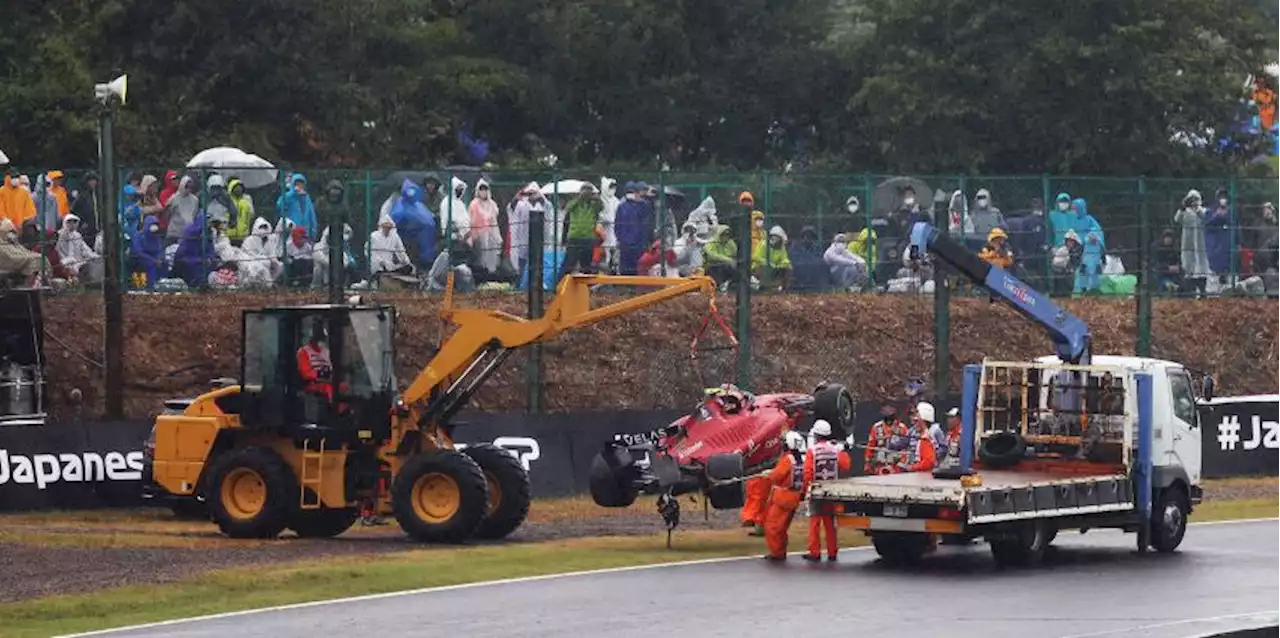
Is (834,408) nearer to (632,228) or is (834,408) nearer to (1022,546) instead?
(1022,546)

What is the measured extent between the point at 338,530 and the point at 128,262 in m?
8.05

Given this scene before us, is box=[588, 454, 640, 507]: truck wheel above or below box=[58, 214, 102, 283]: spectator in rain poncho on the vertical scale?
below

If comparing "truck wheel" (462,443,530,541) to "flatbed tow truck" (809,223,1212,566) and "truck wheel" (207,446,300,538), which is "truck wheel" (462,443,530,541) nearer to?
"truck wheel" (207,446,300,538)

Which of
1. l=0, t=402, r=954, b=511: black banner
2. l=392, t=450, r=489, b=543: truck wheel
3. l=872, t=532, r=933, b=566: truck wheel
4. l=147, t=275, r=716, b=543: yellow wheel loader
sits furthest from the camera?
l=0, t=402, r=954, b=511: black banner

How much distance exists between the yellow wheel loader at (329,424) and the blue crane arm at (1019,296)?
3.20m

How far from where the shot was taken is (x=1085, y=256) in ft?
123

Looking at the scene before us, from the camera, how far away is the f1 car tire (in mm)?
27656

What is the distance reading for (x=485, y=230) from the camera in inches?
1352

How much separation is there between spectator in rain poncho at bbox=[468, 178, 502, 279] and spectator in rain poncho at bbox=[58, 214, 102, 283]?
390 cm

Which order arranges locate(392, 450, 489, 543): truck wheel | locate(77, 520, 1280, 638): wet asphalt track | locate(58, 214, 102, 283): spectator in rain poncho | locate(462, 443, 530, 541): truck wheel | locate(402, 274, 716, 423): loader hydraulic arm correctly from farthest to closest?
locate(58, 214, 102, 283): spectator in rain poncho → locate(402, 274, 716, 423): loader hydraulic arm → locate(462, 443, 530, 541): truck wheel → locate(392, 450, 489, 543): truck wheel → locate(77, 520, 1280, 638): wet asphalt track

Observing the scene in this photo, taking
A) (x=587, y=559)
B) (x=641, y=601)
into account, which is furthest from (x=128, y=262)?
(x=641, y=601)

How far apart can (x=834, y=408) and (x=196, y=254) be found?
1016 centimetres

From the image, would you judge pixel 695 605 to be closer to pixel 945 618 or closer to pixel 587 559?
pixel 945 618

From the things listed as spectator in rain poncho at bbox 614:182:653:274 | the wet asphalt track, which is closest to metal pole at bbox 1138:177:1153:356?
spectator in rain poncho at bbox 614:182:653:274
